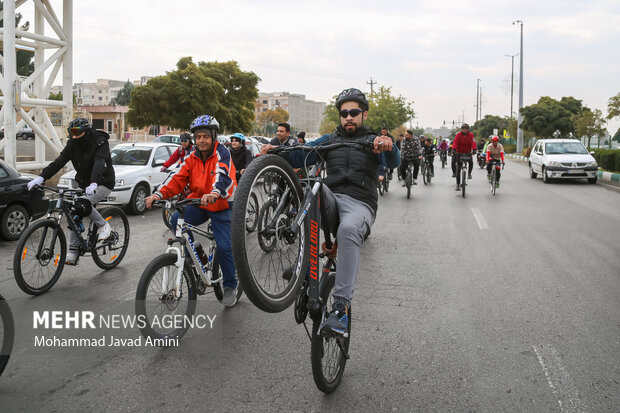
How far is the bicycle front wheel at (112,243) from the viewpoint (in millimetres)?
6962

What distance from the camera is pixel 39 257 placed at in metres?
5.98

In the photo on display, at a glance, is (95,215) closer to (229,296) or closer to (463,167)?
(229,296)

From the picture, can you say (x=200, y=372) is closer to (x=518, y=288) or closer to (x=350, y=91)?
(x=350, y=91)

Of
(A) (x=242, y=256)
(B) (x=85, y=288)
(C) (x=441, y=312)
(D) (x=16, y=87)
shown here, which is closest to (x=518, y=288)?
(C) (x=441, y=312)

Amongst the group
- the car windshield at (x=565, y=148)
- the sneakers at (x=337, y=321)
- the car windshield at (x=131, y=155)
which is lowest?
the sneakers at (x=337, y=321)

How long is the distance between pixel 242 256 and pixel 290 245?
52 cm

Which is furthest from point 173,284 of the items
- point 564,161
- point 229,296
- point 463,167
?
point 564,161

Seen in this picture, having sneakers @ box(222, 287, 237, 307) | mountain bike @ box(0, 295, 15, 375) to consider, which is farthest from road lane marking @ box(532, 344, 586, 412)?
mountain bike @ box(0, 295, 15, 375)

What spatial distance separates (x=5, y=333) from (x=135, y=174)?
957cm

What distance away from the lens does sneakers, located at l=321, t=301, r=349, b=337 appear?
11.1 feet

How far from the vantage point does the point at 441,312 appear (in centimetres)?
541

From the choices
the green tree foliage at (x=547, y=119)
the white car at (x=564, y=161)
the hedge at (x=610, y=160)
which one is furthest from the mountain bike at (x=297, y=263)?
the green tree foliage at (x=547, y=119)

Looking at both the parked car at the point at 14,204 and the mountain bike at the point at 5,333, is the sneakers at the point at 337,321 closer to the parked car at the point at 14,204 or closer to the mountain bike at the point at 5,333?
the mountain bike at the point at 5,333

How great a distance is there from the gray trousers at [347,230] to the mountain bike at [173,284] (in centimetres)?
137
